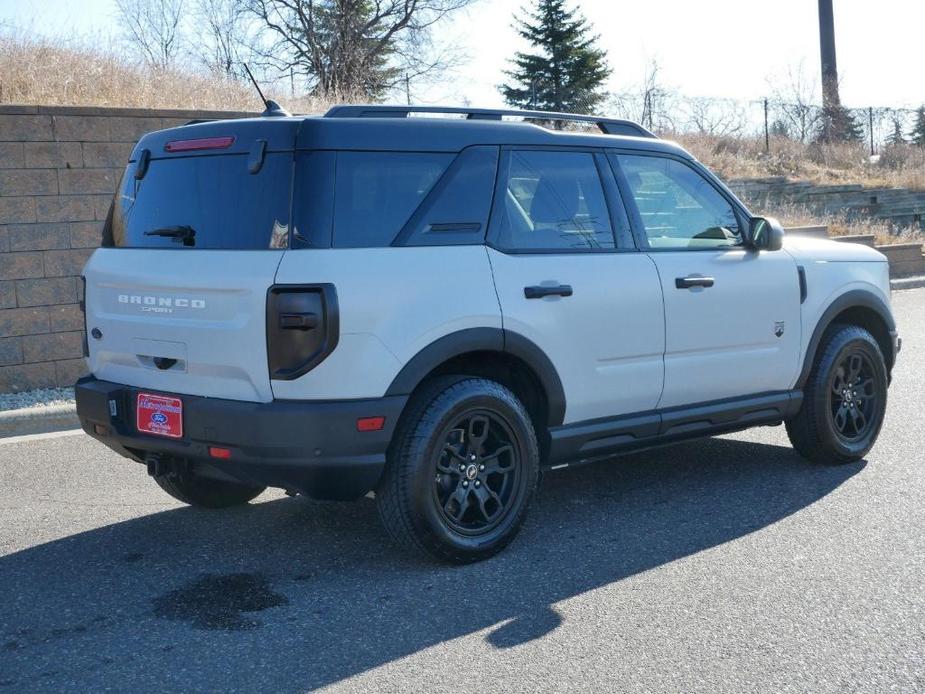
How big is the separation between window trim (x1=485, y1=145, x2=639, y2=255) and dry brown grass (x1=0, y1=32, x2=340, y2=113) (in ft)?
19.1

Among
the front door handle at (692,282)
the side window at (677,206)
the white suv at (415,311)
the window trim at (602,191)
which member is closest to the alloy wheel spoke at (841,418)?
the white suv at (415,311)

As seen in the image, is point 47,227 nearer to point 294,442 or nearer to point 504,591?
point 294,442

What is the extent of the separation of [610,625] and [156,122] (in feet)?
24.2

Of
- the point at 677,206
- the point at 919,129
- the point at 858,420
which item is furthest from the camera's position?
the point at 919,129

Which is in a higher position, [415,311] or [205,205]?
[205,205]

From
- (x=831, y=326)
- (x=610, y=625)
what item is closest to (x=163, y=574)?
(x=610, y=625)

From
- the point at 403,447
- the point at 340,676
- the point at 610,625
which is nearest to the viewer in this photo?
the point at 340,676

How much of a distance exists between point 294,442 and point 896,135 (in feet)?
99.7

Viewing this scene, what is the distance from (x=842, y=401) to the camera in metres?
6.77

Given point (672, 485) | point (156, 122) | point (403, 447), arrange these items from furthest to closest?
point (156, 122)
point (672, 485)
point (403, 447)

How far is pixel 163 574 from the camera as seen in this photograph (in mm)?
4922

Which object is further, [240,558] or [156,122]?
[156,122]

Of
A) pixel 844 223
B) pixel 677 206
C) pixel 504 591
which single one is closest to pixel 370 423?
pixel 504 591

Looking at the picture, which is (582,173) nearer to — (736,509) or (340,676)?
(736,509)
